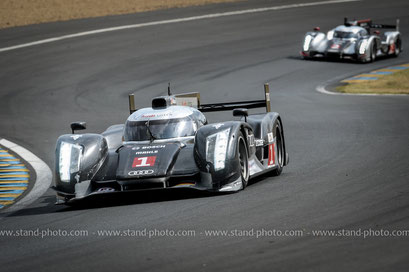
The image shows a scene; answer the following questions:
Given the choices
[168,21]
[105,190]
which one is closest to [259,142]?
[105,190]

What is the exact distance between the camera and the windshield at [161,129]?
1206 cm

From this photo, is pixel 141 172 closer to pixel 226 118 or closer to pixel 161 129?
pixel 161 129

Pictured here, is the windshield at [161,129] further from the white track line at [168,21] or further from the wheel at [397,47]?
the white track line at [168,21]

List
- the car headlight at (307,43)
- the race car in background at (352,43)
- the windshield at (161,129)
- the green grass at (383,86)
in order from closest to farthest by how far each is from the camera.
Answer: the windshield at (161,129) → the green grass at (383,86) → the race car in background at (352,43) → the car headlight at (307,43)

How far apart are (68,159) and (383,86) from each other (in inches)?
636

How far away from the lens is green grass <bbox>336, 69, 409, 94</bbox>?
24.5m

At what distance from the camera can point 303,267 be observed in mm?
6898

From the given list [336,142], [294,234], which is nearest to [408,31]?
[336,142]

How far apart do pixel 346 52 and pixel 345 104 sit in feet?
30.1

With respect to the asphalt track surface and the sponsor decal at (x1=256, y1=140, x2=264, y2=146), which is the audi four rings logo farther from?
the sponsor decal at (x1=256, y1=140, x2=264, y2=146)

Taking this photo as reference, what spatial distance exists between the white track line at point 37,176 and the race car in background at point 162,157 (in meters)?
0.96

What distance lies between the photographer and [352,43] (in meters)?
30.9

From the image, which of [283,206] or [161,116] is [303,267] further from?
[161,116]

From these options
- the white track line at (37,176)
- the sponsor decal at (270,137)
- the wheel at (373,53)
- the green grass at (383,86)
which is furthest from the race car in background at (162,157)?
the wheel at (373,53)
